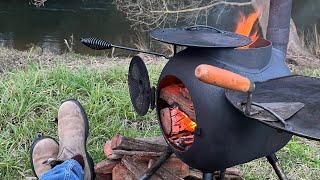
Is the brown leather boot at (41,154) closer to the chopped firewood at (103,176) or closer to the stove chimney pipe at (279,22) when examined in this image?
the chopped firewood at (103,176)

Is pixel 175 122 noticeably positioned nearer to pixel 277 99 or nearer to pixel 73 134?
pixel 277 99

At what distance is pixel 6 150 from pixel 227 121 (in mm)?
1400

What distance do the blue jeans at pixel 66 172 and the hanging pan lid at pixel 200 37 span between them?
0.65m

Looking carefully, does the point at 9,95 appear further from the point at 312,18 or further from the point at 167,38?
the point at 312,18

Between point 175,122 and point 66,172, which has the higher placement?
point 175,122

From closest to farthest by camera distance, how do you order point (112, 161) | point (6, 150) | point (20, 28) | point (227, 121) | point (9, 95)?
point (227, 121), point (112, 161), point (6, 150), point (9, 95), point (20, 28)

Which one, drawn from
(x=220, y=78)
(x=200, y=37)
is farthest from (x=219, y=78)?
(x=200, y=37)

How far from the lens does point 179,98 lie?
73.6 inches

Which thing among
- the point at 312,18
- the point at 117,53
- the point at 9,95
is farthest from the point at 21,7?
the point at 9,95

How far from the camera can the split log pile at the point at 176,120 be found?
6.22ft

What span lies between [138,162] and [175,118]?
40 cm

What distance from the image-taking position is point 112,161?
228 cm

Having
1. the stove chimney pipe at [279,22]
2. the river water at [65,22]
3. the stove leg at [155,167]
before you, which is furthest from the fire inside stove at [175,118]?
the river water at [65,22]

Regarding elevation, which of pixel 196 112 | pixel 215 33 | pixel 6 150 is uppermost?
pixel 215 33
